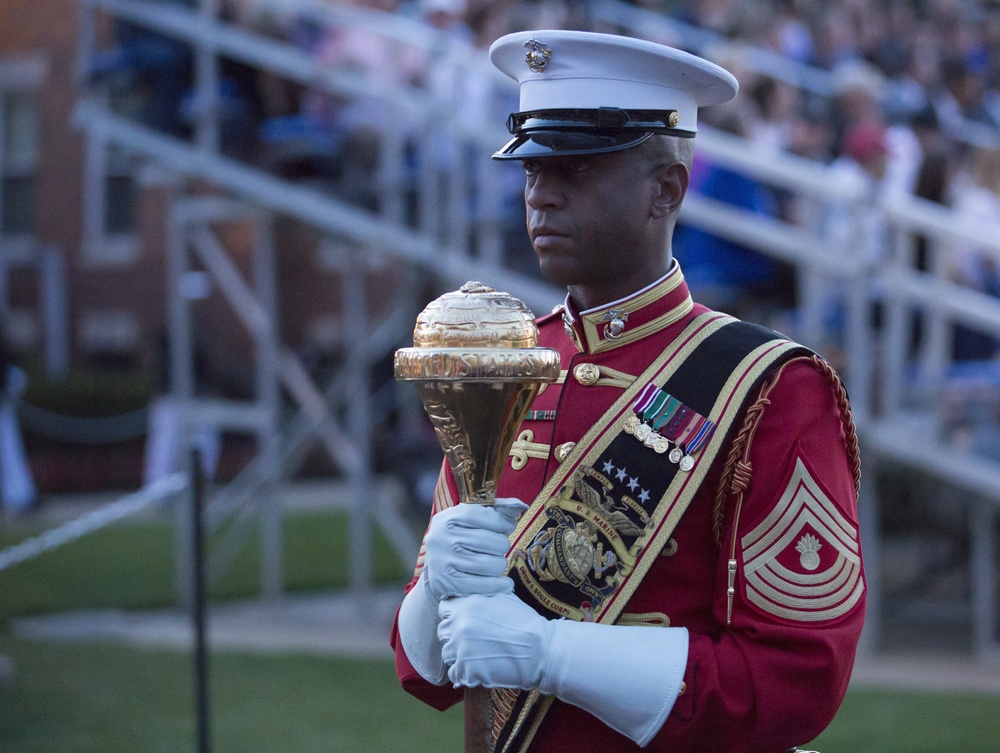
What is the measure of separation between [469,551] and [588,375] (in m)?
0.50

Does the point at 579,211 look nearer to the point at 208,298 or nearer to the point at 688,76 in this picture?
the point at 688,76

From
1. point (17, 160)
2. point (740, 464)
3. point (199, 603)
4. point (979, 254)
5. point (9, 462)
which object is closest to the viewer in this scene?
point (740, 464)

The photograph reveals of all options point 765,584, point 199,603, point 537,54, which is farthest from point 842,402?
point 199,603

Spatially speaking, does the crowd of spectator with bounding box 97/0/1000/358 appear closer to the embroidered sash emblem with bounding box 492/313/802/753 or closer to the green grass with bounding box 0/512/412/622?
the green grass with bounding box 0/512/412/622

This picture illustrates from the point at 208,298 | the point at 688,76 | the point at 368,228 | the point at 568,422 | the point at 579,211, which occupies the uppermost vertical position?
the point at 688,76

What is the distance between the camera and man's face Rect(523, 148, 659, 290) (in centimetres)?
225

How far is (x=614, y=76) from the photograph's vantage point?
229cm

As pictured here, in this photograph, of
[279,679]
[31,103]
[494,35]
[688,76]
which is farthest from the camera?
[31,103]

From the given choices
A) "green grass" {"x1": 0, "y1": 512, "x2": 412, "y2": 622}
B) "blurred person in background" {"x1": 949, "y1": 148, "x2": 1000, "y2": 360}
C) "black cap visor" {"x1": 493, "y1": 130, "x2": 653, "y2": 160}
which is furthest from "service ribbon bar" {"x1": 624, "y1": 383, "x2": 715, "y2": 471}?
"green grass" {"x1": 0, "y1": 512, "x2": 412, "y2": 622}

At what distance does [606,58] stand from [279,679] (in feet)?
16.8

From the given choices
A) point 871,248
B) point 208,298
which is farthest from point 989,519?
point 208,298

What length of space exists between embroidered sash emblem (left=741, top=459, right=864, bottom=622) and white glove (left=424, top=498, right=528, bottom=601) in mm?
371

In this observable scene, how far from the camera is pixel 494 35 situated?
8.77m

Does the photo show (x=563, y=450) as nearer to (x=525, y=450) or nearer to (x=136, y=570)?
(x=525, y=450)
